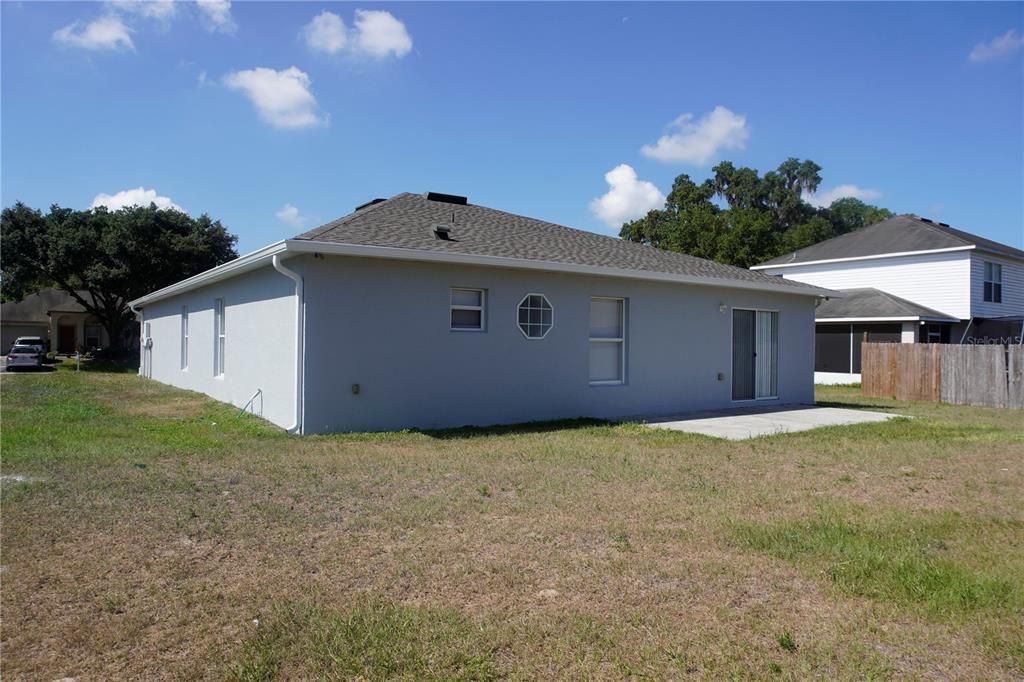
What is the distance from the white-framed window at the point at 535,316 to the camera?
483 inches

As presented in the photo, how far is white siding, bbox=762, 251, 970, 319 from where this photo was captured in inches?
986

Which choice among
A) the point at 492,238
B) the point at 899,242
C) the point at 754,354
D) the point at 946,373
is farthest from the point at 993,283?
the point at 492,238

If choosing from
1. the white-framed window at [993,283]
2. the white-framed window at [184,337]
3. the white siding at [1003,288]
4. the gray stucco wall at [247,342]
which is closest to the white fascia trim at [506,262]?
the gray stucco wall at [247,342]

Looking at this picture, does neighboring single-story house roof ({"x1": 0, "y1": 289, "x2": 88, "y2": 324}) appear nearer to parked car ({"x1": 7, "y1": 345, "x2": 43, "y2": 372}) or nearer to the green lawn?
parked car ({"x1": 7, "y1": 345, "x2": 43, "y2": 372})

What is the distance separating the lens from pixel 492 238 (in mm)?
13000

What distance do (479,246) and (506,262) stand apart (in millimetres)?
776

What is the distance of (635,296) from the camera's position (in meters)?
13.7

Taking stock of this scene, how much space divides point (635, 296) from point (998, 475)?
6.74 meters

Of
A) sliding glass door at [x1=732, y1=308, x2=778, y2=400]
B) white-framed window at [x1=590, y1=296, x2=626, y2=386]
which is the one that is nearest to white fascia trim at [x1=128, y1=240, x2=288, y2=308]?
white-framed window at [x1=590, y1=296, x2=626, y2=386]

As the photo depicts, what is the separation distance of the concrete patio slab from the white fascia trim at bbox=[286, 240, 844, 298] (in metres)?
2.60

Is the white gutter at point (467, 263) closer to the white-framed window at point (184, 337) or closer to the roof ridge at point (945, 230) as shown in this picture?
the white-framed window at point (184, 337)

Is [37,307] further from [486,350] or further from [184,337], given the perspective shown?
[486,350]

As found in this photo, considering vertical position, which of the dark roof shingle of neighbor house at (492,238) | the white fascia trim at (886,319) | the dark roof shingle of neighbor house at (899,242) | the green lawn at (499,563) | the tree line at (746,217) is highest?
the tree line at (746,217)

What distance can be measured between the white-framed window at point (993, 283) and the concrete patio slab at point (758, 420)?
14496 mm
